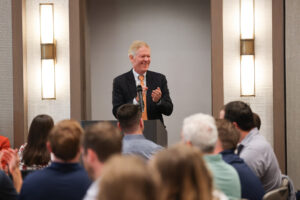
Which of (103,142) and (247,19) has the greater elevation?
(247,19)

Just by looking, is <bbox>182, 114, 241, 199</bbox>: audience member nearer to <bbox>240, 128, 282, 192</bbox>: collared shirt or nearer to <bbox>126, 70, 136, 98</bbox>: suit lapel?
<bbox>240, 128, 282, 192</bbox>: collared shirt

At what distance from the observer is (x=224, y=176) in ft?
8.02

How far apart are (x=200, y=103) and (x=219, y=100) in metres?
1.90

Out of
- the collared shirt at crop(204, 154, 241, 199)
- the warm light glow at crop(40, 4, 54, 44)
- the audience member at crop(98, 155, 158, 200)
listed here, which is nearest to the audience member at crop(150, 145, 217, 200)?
the audience member at crop(98, 155, 158, 200)

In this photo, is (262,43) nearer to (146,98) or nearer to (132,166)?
(146,98)

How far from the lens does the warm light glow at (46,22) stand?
18.7ft

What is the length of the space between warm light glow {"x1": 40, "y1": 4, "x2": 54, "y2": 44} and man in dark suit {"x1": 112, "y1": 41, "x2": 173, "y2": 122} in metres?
1.37

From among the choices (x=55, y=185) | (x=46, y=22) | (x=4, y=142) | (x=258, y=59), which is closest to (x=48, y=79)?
(x=46, y=22)

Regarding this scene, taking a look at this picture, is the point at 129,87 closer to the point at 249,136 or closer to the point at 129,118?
the point at 129,118

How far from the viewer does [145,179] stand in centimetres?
130

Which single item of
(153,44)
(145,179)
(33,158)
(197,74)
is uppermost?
(153,44)

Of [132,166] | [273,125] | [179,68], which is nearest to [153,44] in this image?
[179,68]

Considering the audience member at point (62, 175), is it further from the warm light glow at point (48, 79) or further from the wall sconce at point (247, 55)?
the wall sconce at point (247, 55)

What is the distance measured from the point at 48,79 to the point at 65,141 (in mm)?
3381
